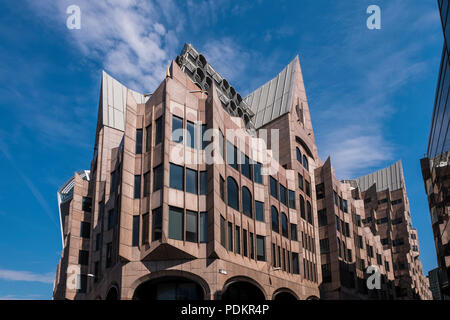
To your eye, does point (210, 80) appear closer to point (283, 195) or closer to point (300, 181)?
point (300, 181)

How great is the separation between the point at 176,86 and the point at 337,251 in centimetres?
2750

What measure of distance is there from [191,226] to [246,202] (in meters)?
8.16

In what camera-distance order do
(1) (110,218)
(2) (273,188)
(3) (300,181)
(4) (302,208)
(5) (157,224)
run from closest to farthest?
(5) (157,224)
(1) (110,218)
(2) (273,188)
(4) (302,208)
(3) (300,181)

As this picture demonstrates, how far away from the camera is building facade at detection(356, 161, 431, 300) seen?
300ft

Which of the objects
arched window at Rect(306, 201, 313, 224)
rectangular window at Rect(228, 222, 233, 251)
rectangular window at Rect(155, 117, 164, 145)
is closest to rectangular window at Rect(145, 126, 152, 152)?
rectangular window at Rect(155, 117, 164, 145)

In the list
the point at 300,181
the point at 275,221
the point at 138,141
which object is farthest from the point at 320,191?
the point at 138,141

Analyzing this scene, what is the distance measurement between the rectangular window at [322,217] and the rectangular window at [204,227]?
24.7 meters

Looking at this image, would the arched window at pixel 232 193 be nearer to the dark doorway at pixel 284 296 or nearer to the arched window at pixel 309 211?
the dark doorway at pixel 284 296

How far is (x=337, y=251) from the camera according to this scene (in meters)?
50.4

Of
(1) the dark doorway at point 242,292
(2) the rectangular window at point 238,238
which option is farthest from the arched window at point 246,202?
(1) the dark doorway at point 242,292

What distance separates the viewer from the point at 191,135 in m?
34.7

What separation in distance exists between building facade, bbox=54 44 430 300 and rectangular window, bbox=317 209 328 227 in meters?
0.55

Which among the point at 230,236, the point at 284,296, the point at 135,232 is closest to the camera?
the point at 135,232
